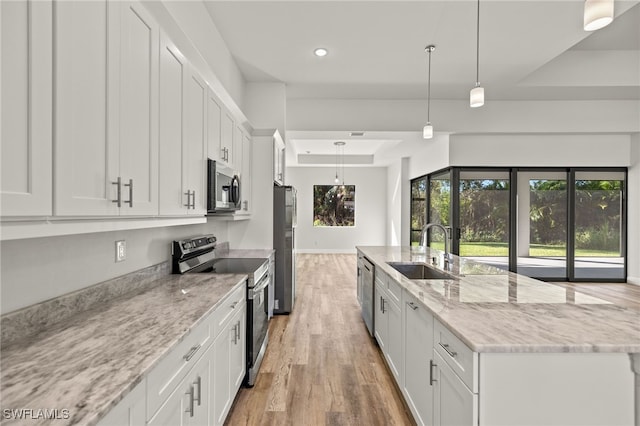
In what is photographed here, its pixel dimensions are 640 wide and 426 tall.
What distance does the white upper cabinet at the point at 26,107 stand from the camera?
0.82m

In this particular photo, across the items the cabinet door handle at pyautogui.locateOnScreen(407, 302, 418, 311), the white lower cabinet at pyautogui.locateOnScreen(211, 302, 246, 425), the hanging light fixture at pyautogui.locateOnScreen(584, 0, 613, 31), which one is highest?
the hanging light fixture at pyautogui.locateOnScreen(584, 0, 613, 31)

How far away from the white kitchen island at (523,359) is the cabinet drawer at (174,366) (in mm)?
1113

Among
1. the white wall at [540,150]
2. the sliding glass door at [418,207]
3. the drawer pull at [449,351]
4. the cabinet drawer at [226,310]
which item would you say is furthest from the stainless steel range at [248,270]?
the sliding glass door at [418,207]

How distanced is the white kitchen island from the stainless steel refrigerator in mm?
2460

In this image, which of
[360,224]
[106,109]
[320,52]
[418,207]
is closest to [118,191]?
[106,109]

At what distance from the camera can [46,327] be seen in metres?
1.26

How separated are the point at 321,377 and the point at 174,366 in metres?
1.68

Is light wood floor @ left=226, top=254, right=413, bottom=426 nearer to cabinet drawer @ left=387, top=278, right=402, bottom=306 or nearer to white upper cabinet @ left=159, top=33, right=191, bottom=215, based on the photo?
cabinet drawer @ left=387, top=278, right=402, bottom=306

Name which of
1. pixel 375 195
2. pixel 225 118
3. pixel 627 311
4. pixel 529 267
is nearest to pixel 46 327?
pixel 225 118

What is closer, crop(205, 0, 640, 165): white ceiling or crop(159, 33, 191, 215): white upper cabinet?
crop(159, 33, 191, 215): white upper cabinet

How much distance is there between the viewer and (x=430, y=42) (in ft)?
10.9

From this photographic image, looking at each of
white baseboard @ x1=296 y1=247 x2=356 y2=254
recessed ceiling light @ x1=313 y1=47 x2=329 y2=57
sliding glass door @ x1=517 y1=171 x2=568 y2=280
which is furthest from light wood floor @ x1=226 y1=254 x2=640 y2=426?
white baseboard @ x1=296 y1=247 x2=356 y2=254

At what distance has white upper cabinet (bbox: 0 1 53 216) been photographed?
82cm

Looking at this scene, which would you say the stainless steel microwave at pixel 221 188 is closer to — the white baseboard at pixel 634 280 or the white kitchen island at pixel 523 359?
the white kitchen island at pixel 523 359
